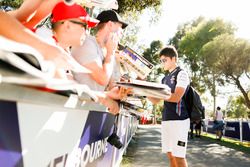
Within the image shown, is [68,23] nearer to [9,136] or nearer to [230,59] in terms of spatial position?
[9,136]

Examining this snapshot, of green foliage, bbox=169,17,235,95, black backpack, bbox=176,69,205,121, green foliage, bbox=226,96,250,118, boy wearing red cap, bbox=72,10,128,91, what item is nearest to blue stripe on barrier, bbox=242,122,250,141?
green foliage, bbox=169,17,235,95

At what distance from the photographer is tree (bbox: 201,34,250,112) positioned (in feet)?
89.3

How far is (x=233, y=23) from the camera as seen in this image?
33.7m

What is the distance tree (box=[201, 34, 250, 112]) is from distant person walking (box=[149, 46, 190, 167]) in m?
23.8

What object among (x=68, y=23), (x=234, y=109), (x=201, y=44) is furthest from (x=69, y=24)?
(x=234, y=109)

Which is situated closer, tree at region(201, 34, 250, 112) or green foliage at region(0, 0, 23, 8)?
green foliage at region(0, 0, 23, 8)

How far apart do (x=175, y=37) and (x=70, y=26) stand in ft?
161

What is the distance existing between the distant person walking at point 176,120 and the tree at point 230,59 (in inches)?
938

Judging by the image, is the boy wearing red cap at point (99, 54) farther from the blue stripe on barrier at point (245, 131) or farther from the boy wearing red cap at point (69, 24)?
the blue stripe on barrier at point (245, 131)

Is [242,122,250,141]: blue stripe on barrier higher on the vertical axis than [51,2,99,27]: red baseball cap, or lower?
higher

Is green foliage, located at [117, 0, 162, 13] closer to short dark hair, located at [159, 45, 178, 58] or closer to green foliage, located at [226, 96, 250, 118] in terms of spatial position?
short dark hair, located at [159, 45, 178, 58]

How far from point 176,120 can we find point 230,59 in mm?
24666

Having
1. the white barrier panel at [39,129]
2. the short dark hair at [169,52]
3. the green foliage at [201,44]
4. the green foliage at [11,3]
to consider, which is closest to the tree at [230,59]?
the green foliage at [201,44]

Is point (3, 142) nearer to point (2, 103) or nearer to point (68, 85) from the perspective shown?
point (2, 103)
